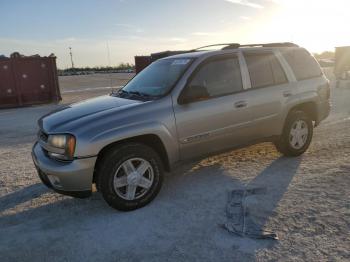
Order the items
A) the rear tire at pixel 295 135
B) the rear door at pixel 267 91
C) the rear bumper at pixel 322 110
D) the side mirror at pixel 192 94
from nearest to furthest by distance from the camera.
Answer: the side mirror at pixel 192 94
the rear door at pixel 267 91
the rear tire at pixel 295 135
the rear bumper at pixel 322 110

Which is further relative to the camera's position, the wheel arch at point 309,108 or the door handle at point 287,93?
the wheel arch at point 309,108

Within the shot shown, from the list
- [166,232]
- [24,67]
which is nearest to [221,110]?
[166,232]

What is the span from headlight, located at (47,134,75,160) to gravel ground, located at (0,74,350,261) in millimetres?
780

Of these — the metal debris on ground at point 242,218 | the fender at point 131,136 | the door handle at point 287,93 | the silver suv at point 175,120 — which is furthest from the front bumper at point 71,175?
the door handle at point 287,93

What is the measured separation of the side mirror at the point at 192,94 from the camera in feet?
15.4

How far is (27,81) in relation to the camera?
1722cm

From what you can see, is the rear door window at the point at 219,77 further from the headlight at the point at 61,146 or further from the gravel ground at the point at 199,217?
the headlight at the point at 61,146

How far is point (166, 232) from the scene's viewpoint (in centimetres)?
387

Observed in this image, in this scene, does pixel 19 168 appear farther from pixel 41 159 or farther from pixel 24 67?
pixel 24 67

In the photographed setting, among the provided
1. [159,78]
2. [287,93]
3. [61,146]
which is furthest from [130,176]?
[287,93]

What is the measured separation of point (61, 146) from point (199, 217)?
1.76 meters

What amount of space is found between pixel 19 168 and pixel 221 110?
12.5ft

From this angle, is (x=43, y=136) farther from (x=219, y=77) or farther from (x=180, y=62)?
(x=219, y=77)

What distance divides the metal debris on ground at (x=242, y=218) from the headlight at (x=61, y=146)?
187 cm
